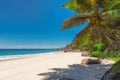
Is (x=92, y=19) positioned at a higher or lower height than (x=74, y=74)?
higher

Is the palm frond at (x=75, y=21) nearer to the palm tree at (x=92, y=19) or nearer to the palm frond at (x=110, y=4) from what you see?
the palm tree at (x=92, y=19)

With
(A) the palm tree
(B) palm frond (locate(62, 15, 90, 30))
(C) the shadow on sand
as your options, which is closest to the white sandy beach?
(C) the shadow on sand

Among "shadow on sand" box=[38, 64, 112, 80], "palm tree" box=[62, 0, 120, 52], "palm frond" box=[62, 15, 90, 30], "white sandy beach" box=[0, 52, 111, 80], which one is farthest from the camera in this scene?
"palm frond" box=[62, 15, 90, 30]

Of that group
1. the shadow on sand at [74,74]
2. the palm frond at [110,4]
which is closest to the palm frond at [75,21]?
the palm frond at [110,4]

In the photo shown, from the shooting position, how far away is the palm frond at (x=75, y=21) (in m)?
22.0

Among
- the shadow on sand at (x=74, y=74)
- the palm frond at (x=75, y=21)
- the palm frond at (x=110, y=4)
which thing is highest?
the palm frond at (x=110, y=4)

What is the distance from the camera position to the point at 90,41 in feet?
72.1

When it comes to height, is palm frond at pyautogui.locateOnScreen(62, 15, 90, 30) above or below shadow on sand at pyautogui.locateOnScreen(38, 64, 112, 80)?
above

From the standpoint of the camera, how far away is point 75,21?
22188mm

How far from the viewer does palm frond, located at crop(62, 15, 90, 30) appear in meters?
22.0

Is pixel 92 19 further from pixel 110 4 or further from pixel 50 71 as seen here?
pixel 50 71

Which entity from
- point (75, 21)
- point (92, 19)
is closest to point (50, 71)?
point (75, 21)

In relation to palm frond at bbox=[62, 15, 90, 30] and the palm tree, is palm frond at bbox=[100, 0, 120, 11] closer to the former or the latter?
the palm tree

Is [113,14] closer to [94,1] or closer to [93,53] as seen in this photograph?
[94,1]
